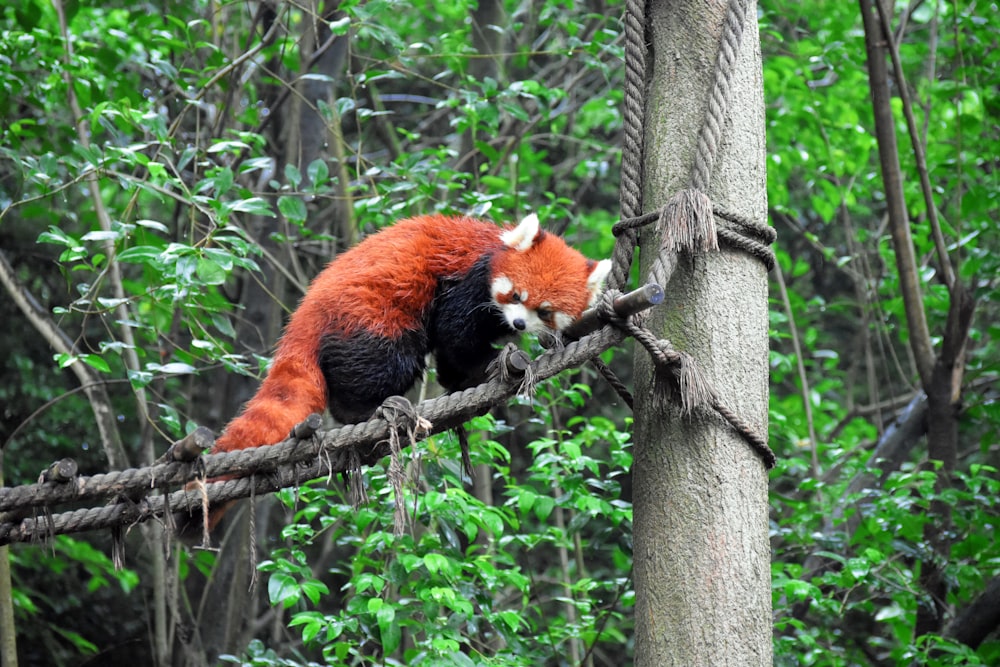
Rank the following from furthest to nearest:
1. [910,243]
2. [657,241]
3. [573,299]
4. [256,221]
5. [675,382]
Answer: [256,221] < [910,243] < [573,299] < [657,241] < [675,382]

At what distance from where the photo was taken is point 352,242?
4336 millimetres

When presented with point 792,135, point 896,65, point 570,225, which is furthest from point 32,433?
point 896,65

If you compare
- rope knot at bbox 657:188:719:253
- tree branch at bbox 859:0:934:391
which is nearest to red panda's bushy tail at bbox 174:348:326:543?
rope knot at bbox 657:188:719:253

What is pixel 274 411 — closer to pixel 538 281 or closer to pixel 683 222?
pixel 538 281

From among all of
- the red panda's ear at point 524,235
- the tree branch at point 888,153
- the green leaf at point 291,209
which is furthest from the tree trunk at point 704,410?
the tree branch at point 888,153

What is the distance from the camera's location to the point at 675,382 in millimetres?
1882

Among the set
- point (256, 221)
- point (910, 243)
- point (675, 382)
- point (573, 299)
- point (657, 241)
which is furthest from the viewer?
point (256, 221)

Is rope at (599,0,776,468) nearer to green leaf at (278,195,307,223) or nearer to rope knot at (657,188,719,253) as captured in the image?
rope knot at (657,188,719,253)

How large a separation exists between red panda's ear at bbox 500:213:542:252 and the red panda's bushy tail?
694 millimetres

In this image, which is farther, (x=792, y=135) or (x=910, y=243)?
(x=792, y=135)

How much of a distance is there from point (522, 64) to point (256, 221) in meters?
1.60

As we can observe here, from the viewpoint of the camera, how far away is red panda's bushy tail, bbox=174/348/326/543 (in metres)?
2.25

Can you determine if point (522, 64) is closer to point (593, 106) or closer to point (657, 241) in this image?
point (593, 106)

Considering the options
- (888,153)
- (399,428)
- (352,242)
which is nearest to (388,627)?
(399,428)
